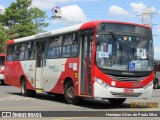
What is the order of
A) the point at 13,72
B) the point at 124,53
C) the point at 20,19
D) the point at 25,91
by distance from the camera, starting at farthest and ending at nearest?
the point at 20,19 < the point at 13,72 < the point at 25,91 < the point at 124,53

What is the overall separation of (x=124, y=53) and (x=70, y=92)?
9.68ft

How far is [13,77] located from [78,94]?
881cm

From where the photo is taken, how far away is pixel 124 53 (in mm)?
15516

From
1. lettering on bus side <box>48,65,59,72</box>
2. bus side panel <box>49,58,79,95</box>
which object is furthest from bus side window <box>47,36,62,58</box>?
A: bus side panel <box>49,58,79,95</box>

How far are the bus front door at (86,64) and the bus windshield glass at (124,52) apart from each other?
603 mm

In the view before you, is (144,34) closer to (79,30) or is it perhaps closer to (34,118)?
(79,30)

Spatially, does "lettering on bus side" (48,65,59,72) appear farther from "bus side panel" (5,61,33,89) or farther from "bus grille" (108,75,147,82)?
"bus grille" (108,75,147,82)

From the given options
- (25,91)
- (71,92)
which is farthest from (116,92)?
(25,91)

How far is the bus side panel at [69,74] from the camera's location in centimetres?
1638

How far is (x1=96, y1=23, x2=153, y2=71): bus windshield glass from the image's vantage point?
15.3 m

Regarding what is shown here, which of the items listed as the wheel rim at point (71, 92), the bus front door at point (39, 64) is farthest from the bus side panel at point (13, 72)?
the wheel rim at point (71, 92)

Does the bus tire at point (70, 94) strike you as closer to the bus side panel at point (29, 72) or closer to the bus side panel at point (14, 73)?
the bus side panel at point (29, 72)

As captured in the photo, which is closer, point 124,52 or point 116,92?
point 116,92

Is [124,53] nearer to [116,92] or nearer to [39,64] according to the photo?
[116,92]
